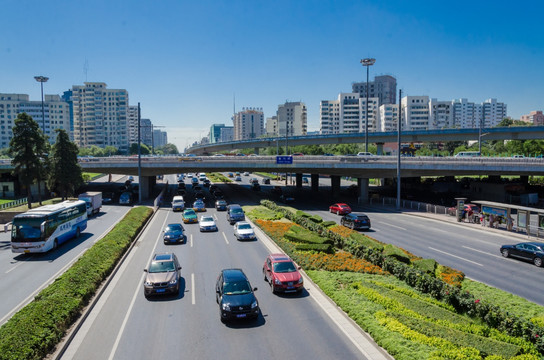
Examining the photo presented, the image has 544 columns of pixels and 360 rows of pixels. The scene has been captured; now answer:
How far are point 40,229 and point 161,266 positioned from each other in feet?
46.4

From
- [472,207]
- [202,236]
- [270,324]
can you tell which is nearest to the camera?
[270,324]

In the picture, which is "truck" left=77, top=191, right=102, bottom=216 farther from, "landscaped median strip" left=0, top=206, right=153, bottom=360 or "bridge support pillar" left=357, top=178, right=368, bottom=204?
"bridge support pillar" left=357, top=178, right=368, bottom=204

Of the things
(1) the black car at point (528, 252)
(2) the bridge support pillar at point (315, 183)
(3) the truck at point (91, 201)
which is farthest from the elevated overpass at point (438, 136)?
(1) the black car at point (528, 252)

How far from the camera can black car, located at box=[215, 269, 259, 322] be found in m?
15.6

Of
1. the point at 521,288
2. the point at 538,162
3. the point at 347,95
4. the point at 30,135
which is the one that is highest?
the point at 347,95

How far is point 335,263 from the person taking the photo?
77.6ft

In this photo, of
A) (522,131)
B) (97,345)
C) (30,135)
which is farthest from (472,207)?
(30,135)

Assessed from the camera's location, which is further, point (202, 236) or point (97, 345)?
point (202, 236)

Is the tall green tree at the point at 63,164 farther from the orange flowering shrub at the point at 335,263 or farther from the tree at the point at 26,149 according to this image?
the orange flowering shrub at the point at 335,263

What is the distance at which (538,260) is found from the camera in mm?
24781

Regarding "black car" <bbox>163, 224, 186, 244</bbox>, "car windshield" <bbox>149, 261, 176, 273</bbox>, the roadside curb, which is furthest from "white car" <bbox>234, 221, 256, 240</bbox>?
"car windshield" <bbox>149, 261, 176, 273</bbox>

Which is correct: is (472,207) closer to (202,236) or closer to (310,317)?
(202,236)

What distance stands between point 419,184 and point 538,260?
61.2 meters

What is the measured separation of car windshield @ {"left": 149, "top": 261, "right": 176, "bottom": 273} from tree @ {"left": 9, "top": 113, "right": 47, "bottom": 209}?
39988mm
